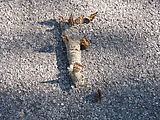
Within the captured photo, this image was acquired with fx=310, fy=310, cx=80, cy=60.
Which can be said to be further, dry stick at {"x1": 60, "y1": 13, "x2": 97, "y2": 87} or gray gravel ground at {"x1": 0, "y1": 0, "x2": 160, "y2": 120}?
dry stick at {"x1": 60, "y1": 13, "x2": 97, "y2": 87}

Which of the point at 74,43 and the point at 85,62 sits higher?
the point at 74,43

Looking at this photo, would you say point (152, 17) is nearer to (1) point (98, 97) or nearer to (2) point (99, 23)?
(2) point (99, 23)

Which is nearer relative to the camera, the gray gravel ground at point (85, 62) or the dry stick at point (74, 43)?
the gray gravel ground at point (85, 62)

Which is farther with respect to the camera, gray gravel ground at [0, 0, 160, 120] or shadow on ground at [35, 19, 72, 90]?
shadow on ground at [35, 19, 72, 90]
